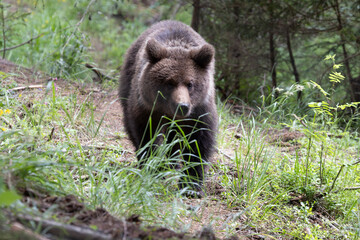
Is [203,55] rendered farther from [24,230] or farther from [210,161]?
[24,230]

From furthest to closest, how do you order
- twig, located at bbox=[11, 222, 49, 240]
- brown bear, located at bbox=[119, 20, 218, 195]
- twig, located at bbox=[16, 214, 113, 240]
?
brown bear, located at bbox=[119, 20, 218, 195], twig, located at bbox=[16, 214, 113, 240], twig, located at bbox=[11, 222, 49, 240]

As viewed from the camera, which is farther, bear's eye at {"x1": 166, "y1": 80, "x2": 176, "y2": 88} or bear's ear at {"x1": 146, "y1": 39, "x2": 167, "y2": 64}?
bear's ear at {"x1": 146, "y1": 39, "x2": 167, "y2": 64}

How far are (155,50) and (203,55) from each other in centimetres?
55

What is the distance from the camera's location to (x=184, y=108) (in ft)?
13.2

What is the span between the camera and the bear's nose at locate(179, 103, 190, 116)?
400cm

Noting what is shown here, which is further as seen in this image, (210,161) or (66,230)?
(210,161)

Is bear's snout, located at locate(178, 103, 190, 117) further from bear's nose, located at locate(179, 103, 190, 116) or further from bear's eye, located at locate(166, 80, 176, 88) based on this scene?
bear's eye, located at locate(166, 80, 176, 88)

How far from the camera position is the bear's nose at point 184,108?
400 cm

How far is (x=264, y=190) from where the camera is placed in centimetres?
442

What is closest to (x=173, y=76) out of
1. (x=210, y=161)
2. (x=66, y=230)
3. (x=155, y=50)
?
(x=155, y=50)

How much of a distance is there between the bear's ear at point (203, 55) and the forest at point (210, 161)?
81 cm

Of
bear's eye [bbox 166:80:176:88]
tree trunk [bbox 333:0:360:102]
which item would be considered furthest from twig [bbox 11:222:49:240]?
tree trunk [bbox 333:0:360:102]

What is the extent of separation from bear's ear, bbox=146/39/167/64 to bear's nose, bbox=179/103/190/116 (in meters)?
0.76

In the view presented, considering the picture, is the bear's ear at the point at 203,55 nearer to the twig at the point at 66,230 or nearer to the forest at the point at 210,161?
the forest at the point at 210,161
